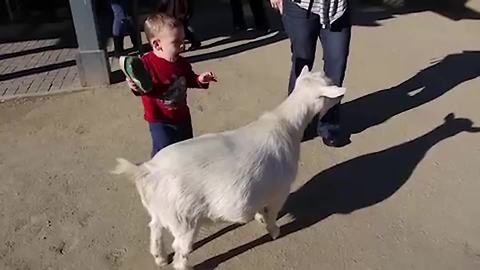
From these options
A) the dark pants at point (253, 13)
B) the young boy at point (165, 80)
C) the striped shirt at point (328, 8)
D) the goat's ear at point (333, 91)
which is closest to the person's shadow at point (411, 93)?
the striped shirt at point (328, 8)

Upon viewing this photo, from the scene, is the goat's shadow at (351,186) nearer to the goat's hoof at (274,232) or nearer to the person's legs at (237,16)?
the goat's hoof at (274,232)

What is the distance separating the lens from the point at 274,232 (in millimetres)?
3725

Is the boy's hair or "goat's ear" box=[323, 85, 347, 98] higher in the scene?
the boy's hair

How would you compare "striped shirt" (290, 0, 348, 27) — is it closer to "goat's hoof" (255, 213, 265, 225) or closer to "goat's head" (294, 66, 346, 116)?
"goat's head" (294, 66, 346, 116)

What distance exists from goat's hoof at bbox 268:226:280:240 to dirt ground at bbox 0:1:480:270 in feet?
0.16

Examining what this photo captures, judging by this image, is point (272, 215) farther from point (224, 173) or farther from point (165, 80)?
point (165, 80)

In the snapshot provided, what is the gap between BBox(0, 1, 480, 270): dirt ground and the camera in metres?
3.65

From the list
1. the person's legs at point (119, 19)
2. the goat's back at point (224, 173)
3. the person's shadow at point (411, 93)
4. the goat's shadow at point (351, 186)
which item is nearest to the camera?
the goat's back at point (224, 173)

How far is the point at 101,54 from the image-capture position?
5.84 meters

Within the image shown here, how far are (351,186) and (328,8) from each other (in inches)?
51.5

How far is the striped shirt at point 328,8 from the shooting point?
4.30m

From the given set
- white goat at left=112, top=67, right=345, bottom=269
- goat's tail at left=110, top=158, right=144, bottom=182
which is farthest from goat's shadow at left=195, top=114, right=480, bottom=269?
goat's tail at left=110, top=158, right=144, bottom=182

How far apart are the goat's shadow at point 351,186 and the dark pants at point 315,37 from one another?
27.3 inches

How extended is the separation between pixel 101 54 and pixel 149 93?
259cm
